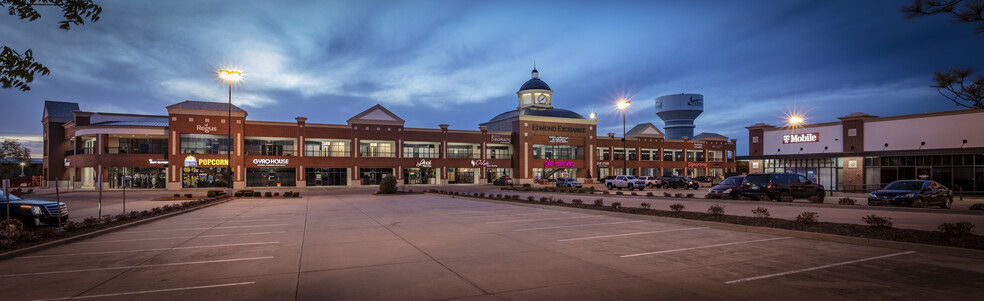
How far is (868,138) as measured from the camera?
39.6 metres

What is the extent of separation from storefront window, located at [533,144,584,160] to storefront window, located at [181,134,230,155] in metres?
43.9

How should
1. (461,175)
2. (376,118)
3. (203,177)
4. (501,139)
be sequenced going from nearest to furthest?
(203,177) < (376,118) < (461,175) < (501,139)

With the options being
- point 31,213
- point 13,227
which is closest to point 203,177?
point 31,213

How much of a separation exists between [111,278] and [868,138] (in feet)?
167

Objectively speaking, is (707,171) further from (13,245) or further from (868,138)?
(13,245)

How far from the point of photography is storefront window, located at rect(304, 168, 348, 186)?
59.5 meters

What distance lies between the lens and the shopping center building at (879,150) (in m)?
34.1

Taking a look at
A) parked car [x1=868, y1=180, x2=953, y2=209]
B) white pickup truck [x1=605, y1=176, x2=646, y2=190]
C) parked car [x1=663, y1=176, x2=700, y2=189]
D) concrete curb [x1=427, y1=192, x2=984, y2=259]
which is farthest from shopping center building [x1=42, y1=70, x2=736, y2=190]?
concrete curb [x1=427, y1=192, x2=984, y2=259]

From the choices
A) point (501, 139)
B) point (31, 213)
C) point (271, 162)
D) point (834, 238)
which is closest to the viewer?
point (834, 238)

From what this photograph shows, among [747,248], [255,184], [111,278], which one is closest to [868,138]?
[747,248]

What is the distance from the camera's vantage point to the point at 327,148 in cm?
6103

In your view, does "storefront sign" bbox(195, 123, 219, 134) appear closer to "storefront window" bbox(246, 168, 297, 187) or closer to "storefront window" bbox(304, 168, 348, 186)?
"storefront window" bbox(246, 168, 297, 187)

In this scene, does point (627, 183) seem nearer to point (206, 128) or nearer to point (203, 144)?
point (206, 128)

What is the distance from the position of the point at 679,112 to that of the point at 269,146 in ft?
463
